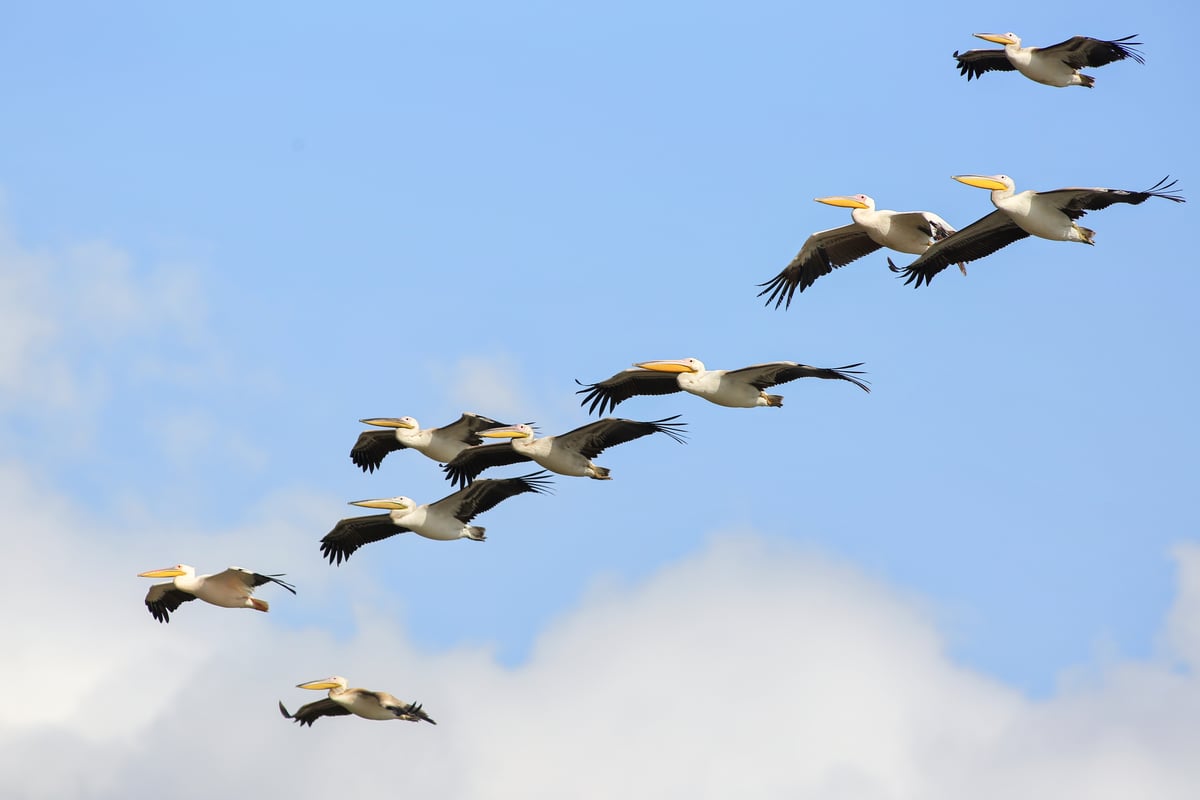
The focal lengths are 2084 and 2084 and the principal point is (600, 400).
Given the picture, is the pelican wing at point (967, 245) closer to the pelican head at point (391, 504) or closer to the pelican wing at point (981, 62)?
the pelican wing at point (981, 62)

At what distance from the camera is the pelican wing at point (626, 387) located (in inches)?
944

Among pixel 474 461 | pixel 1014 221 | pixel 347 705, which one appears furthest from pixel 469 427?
pixel 1014 221

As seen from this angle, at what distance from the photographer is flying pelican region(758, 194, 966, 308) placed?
23.8 meters

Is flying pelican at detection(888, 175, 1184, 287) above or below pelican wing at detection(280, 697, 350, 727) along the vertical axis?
above

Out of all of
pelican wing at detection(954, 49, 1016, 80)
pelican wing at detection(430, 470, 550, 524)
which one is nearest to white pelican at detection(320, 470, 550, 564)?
pelican wing at detection(430, 470, 550, 524)

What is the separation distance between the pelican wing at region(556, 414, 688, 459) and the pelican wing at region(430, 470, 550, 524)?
3.16 ft

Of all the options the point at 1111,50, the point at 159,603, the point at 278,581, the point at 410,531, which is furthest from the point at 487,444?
the point at 1111,50

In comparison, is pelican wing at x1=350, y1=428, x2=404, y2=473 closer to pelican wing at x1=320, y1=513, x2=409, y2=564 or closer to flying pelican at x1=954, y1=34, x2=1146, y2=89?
pelican wing at x1=320, y1=513, x2=409, y2=564

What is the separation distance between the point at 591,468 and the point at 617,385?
5.12 ft

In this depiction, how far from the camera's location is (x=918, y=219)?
23688mm

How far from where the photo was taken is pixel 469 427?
25719mm

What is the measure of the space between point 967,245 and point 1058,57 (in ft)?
8.42

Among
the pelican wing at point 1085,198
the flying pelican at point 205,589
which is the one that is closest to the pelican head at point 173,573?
the flying pelican at point 205,589

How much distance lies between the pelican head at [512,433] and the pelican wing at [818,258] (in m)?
3.68
